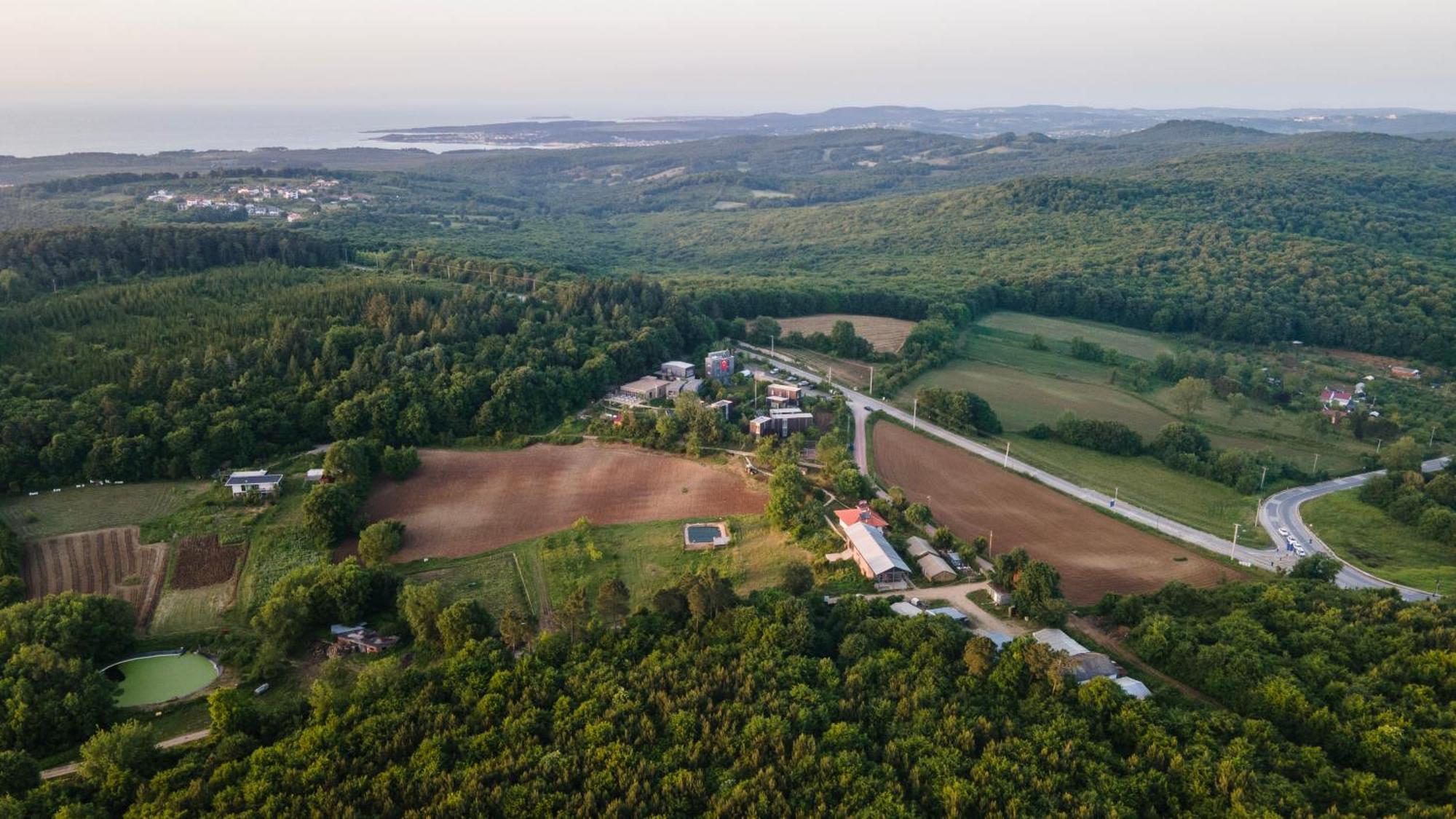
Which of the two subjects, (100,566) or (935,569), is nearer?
(935,569)

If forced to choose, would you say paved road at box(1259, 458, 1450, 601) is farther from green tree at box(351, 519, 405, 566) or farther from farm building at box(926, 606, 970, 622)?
green tree at box(351, 519, 405, 566)

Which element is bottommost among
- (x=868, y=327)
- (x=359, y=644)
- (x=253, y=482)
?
(x=359, y=644)

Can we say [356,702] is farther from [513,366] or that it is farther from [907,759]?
[513,366]

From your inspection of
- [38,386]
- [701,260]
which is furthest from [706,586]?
[701,260]

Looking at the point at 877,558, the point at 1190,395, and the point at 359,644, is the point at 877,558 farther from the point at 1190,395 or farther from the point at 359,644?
the point at 1190,395

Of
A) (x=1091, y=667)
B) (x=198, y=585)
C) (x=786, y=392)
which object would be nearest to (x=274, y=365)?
(x=198, y=585)

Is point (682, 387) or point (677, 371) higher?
point (677, 371)
